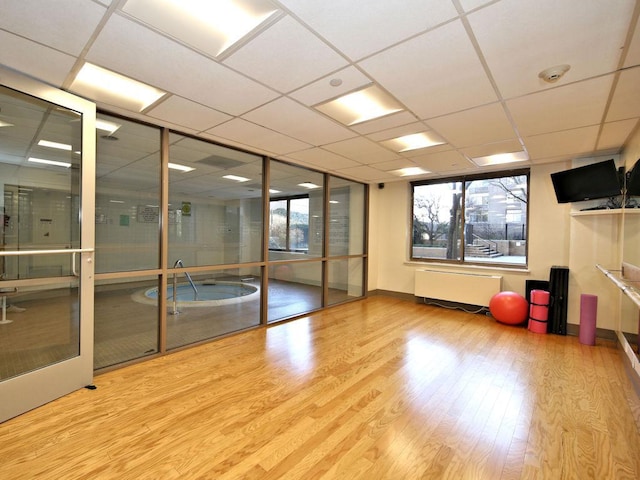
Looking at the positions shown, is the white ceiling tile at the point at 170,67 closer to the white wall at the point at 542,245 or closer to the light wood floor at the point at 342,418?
the light wood floor at the point at 342,418

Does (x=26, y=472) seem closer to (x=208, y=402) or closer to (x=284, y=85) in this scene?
(x=208, y=402)

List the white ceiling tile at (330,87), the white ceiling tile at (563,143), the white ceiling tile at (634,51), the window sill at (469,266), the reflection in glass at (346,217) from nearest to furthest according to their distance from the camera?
the white ceiling tile at (634,51) → the white ceiling tile at (330,87) → the white ceiling tile at (563,143) → the window sill at (469,266) → the reflection in glass at (346,217)

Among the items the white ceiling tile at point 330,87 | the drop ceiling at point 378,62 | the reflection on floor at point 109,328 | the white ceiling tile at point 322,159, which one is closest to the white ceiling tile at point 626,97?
the drop ceiling at point 378,62

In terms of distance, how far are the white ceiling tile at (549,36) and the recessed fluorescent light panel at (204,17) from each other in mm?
1255

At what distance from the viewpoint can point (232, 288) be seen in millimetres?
4812

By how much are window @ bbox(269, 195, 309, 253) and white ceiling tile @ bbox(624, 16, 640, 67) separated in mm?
4055

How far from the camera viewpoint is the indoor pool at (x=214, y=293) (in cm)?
450

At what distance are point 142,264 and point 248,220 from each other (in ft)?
5.28

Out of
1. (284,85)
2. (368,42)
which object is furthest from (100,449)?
(368,42)

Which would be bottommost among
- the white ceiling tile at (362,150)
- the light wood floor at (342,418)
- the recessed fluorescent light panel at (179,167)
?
the light wood floor at (342,418)

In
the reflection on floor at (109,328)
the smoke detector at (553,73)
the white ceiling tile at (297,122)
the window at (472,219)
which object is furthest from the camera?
the window at (472,219)

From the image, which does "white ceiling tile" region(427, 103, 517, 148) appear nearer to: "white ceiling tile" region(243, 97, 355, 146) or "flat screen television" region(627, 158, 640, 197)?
"white ceiling tile" region(243, 97, 355, 146)

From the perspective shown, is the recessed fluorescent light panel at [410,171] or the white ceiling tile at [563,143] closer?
the white ceiling tile at [563,143]

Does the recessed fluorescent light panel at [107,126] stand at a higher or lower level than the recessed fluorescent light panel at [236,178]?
higher
